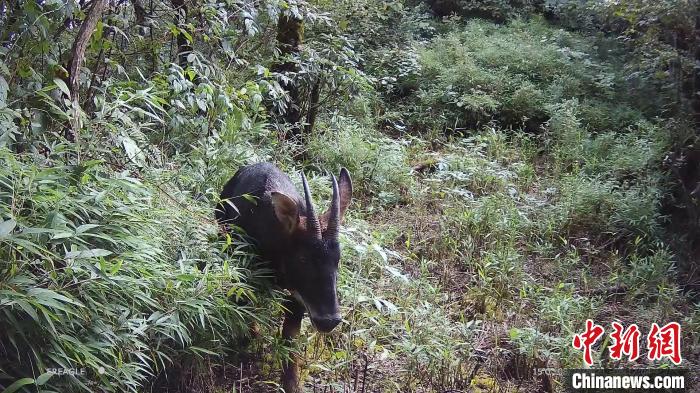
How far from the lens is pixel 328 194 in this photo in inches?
226

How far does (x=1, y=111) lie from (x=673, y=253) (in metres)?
5.31

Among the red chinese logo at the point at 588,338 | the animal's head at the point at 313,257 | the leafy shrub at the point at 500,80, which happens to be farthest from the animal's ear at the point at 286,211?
the leafy shrub at the point at 500,80

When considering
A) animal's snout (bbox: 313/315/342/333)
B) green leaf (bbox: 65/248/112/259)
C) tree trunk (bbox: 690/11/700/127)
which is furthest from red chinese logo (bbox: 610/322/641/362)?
green leaf (bbox: 65/248/112/259)

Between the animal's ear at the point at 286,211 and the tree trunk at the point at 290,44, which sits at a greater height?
the tree trunk at the point at 290,44

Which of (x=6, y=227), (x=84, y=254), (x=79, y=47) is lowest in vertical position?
(x=84, y=254)

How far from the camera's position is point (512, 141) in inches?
332

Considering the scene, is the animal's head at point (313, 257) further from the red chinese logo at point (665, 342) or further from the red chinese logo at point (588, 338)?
the red chinese logo at point (665, 342)

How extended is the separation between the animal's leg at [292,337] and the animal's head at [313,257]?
0.52 ft

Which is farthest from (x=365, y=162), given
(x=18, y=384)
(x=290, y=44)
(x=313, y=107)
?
(x=18, y=384)

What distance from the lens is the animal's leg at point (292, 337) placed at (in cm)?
357

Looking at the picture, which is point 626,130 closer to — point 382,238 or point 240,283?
point 382,238

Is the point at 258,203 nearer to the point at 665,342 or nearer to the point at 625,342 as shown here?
the point at 625,342

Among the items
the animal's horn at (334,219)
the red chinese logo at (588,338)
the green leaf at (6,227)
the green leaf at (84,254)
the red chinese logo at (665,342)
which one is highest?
the green leaf at (6,227)

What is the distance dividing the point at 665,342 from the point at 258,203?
301cm
